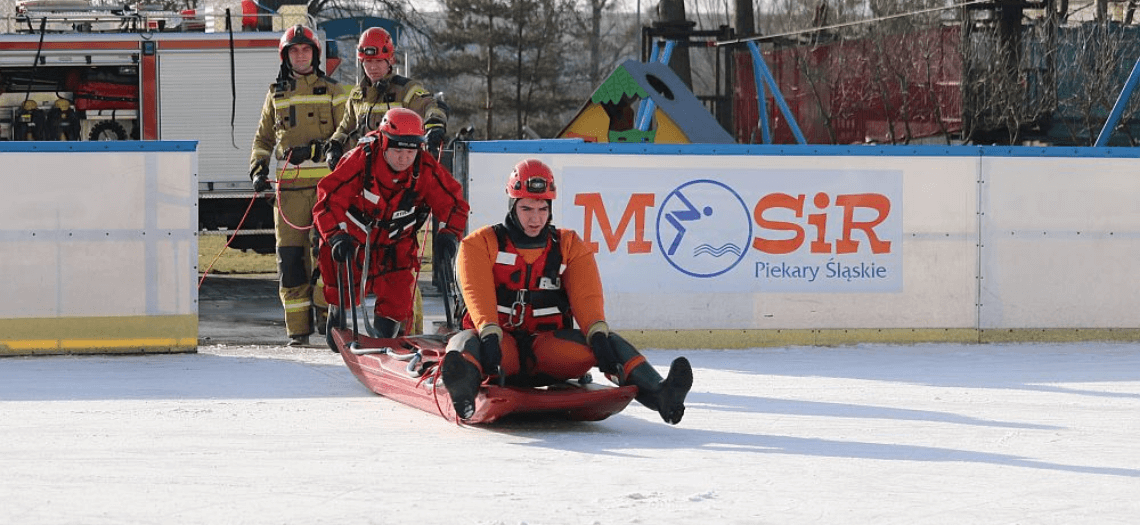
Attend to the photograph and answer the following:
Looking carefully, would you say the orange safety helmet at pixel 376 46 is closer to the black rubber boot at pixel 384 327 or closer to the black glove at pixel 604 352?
the black rubber boot at pixel 384 327

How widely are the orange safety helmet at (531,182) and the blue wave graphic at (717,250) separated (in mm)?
3052

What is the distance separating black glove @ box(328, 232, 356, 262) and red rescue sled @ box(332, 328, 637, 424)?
40 cm

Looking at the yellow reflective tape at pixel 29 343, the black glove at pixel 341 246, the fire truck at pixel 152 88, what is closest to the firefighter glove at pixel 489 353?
the black glove at pixel 341 246

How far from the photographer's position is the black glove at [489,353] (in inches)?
259

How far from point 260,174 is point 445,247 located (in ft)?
6.48

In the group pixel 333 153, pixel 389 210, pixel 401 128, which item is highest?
pixel 401 128

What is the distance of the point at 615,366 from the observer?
6.67m

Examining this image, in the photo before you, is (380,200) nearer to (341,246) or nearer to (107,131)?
(341,246)

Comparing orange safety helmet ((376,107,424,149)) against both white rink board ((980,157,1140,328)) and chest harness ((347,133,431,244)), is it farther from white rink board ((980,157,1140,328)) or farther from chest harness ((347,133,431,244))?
white rink board ((980,157,1140,328))

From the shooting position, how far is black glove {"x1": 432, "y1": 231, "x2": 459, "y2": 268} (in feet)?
26.7

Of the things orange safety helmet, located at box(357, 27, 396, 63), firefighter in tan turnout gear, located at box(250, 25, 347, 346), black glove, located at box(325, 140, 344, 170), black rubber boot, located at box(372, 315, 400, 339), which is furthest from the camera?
firefighter in tan turnout gear, located at box(250, 25, 347, 346)

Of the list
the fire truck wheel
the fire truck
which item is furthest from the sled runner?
the fire truck wheel

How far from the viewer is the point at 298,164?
967cm

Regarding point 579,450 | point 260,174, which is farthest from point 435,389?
point 260,174
